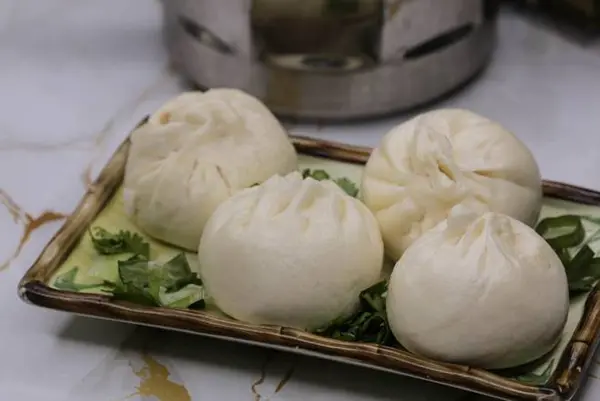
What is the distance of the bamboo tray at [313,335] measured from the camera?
564mm

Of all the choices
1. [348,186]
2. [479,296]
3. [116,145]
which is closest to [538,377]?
[479,296]

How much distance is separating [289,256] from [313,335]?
0.05m

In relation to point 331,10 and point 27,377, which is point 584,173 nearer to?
point 331,10

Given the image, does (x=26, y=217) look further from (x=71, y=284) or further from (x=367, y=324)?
(x=367, y=324)

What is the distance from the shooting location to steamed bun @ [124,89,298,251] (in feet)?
2.27

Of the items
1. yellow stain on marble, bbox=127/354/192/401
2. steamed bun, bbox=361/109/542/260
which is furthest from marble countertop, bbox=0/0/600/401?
steamed bun, bbox=361/109/542/260

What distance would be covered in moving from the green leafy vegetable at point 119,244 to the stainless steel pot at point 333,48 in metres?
0.23

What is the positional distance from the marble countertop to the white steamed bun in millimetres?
58

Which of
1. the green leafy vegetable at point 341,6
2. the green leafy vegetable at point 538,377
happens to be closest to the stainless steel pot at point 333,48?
the green leafy vegetable at point 341,6

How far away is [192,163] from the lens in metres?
0.70

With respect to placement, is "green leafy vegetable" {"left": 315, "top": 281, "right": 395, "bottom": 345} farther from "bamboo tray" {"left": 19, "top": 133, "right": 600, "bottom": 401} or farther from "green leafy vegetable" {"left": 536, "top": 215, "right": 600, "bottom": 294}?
"green leafy vegetable" {"left": 536, "top": 215, "right": 600, "bottom": 294}

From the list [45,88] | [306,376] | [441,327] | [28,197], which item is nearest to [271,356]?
[306,376]

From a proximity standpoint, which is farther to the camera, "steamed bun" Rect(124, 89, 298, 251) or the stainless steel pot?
the stainless steel pot

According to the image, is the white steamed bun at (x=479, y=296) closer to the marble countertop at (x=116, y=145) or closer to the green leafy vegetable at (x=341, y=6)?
the marble countertop at (x=116, y=145)
